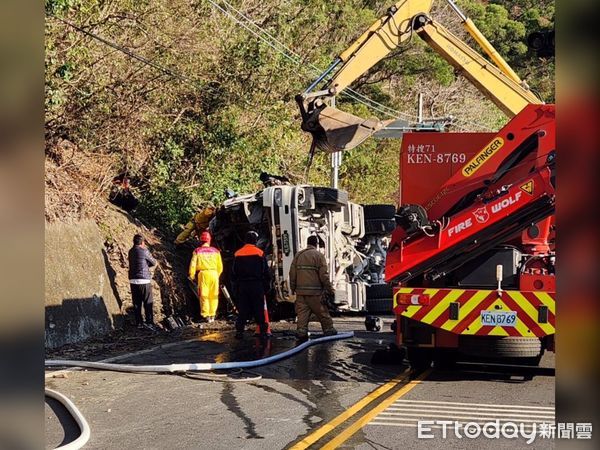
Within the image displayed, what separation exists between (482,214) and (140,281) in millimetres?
6859

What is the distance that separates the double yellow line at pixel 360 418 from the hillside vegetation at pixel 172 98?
23.4ft

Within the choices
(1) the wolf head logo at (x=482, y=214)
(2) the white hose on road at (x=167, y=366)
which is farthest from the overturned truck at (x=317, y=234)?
(1) the wolf head logo at (x=482, y=214)

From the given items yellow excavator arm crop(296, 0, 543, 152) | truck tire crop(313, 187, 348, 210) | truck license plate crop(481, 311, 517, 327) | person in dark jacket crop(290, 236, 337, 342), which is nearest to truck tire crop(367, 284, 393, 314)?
truck tire crop(313, 187, 348, 210)

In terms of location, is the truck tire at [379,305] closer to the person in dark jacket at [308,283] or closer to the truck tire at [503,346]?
the person in dark jacket at [308,283]

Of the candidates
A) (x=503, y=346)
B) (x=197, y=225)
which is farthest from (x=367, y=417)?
(x=197, y=225)

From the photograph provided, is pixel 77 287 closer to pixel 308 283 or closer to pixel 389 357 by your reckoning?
pixel 308 283

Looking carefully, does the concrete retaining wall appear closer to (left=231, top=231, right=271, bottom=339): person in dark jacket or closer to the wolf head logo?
(left=231, top=231, right=271, bottom=339): person in dark jacket

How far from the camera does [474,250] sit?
31.1ft

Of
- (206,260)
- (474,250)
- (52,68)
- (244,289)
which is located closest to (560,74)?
(474,250)

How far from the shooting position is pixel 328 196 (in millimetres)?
14914

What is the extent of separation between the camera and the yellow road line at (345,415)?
6621 mm

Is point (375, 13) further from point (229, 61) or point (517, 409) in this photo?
point (517, 409)

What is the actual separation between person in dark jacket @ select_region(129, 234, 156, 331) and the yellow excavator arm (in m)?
3.68

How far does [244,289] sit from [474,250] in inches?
178
